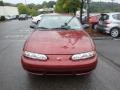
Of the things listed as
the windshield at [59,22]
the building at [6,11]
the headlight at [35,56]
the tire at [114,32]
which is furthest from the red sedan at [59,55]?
the building at [6,11]

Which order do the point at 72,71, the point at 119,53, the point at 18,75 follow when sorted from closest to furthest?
the point at 72,71
the point at 18,75
the point at 119,53

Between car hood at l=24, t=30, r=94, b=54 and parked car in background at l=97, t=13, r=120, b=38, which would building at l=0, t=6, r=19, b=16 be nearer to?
parked car in background at l=97, t=13, r=120, b=38

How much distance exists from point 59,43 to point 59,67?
0.76 metres

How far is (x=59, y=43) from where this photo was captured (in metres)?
6.39

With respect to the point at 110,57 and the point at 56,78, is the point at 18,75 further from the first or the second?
the point at 110,57

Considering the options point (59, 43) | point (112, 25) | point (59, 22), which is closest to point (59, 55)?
point (59, 43)

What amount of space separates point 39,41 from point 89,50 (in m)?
1.21

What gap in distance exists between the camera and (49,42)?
649 centimetres

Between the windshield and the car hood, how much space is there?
49 cm

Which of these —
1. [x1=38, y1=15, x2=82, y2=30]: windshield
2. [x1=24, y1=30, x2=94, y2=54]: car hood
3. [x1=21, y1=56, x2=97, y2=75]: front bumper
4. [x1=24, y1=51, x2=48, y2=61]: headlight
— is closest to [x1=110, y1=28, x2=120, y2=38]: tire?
[x1=38, y1=15, x2=82, y2=30]: windshield

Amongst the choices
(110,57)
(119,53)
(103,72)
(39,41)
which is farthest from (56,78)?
(119,53)

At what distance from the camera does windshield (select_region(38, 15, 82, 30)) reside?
304 inches

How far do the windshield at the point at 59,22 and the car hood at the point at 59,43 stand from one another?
493 mm

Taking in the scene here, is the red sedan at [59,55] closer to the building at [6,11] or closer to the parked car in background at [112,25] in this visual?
the parked car in background at [112,25]
